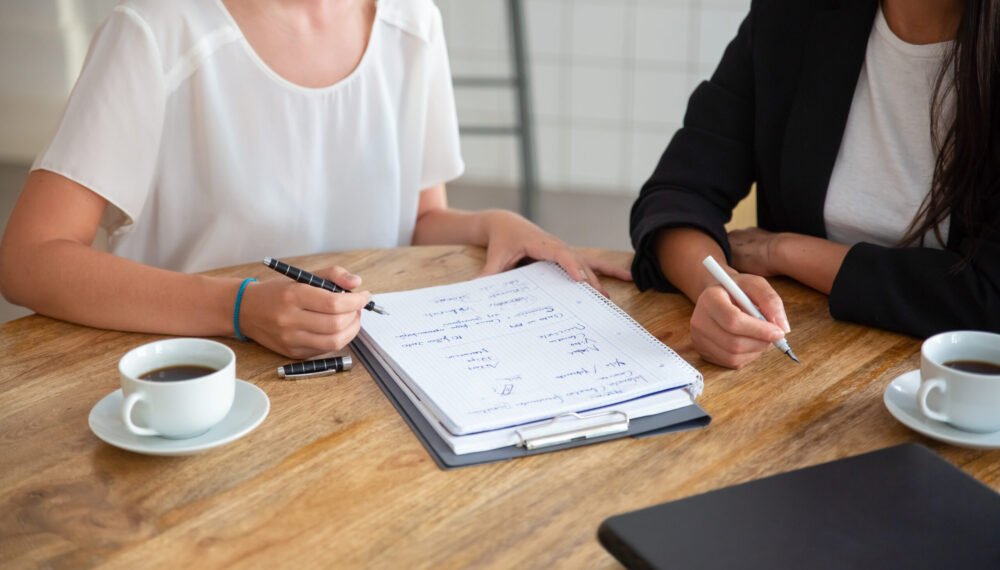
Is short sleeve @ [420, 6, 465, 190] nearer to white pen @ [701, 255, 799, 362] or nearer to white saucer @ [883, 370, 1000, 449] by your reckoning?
white pen @ [701, 255, 799, 362]

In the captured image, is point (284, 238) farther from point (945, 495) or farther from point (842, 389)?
point (945, 495)

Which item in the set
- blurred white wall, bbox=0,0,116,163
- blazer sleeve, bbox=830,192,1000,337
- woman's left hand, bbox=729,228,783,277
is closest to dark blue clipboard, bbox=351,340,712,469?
blazer sleeve, bbox=830,192,1000,337

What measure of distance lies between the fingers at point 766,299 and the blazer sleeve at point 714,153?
0.28 m

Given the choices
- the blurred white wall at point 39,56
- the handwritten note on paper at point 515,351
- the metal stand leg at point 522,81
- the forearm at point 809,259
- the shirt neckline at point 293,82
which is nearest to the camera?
the handwritten note on paper at point 515,351

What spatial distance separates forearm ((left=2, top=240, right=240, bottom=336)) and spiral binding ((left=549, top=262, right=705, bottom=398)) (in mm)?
449

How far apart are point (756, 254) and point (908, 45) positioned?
1.17 ft

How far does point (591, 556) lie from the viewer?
2.90ft

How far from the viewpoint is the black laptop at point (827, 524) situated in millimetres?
829

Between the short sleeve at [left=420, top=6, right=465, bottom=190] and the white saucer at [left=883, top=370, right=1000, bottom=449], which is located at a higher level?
the short sleeve at [left=420, top=6, right=465, bottom=190]

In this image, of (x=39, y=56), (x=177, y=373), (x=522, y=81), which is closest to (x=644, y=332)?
(x=177, y=373)

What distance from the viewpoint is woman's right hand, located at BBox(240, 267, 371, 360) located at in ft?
3.96

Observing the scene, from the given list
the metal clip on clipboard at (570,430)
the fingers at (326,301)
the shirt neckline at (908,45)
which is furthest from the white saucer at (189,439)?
the shirt neckline at (908,45)

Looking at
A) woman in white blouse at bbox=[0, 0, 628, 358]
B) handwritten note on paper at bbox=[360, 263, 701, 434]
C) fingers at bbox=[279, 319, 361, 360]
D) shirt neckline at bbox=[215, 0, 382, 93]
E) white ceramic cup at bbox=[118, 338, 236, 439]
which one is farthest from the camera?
shirt neckline at bbox=[215, 0, 382, 93]

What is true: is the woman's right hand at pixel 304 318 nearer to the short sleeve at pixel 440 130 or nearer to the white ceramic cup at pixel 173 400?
the white ceramic cup at pixel 173 400
